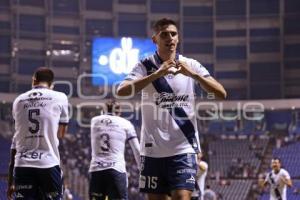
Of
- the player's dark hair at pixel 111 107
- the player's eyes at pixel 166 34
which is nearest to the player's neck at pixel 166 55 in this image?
the player's eyes at pixel 166 34

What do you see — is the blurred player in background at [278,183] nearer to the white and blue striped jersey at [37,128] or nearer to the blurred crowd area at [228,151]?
the white and blue striped jersey at [37,128]

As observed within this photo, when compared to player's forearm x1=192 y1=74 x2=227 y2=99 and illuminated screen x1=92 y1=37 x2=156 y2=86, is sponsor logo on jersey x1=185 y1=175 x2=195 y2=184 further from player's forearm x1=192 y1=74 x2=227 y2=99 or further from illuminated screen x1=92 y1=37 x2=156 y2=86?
illuminated screen x1=92 y1=37 x2=156 y2=86

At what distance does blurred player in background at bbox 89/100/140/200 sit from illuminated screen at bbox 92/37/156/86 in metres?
35.8

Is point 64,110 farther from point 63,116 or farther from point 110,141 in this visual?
point 110,141

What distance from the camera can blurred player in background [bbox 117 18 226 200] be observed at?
5434mm

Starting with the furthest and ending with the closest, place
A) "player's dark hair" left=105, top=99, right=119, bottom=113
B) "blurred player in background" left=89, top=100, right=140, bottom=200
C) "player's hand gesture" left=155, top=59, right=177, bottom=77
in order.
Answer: "player's dark hair" left=105, top=99, right=119, bottom=113 → "blurred player in background" left=89, top=100, right=140, bottom=200 → "player's hand gesture" left=155, top=59, right=177, bottom=77

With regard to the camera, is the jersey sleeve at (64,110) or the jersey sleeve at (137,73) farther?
the jersey sleeve at (64,110)

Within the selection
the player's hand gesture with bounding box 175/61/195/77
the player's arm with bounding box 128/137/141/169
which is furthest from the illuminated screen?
the player's hand gesture with bounding box 175/61/195/77

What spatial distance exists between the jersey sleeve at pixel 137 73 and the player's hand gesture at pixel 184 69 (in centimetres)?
47

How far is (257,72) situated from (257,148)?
6.75m

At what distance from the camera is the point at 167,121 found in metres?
5.56

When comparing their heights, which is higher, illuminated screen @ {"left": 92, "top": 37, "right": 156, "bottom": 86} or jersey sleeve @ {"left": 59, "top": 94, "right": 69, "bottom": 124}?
illuminated screen @ {"left": 92, "top": 37, "right": 156, "bottom": 86}

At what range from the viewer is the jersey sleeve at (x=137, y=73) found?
550 centimetres

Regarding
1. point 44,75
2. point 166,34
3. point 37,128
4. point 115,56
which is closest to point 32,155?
point 37,128
